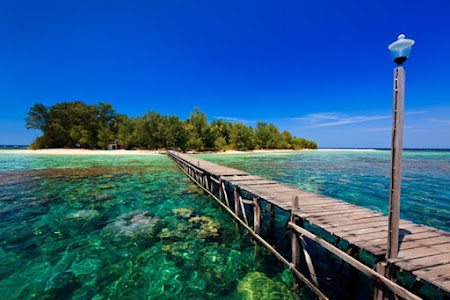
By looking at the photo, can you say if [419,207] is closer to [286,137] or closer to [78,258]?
[78,258]

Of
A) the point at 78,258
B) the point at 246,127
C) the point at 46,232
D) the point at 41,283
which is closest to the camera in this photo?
the point at 41,283

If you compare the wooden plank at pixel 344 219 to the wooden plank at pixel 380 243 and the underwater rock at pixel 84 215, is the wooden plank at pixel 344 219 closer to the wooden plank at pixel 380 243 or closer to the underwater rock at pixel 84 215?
the wooden plank at pixel 380 243

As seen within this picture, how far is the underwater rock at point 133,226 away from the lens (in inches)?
320

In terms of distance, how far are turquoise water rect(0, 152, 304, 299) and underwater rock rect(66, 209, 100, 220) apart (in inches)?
1.7

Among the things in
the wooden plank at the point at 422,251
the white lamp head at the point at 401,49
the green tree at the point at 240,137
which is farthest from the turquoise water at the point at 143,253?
the green tree at the point at 240,137

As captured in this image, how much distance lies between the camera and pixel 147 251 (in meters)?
6.90

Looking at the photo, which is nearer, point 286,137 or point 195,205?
Answer: point 195,205

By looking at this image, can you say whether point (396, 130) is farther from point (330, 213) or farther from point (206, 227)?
point (206, 227)

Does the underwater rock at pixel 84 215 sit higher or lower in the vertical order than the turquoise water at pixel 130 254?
higher

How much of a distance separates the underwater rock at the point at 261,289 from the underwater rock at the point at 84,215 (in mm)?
8146

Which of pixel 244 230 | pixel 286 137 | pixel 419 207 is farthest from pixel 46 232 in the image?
pixel 286 137

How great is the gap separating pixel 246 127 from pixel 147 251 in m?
79.8

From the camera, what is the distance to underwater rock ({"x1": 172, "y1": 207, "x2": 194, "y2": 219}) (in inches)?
401

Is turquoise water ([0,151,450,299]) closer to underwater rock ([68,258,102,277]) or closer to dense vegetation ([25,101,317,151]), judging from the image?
underwater rock ([68,258,102,277])
